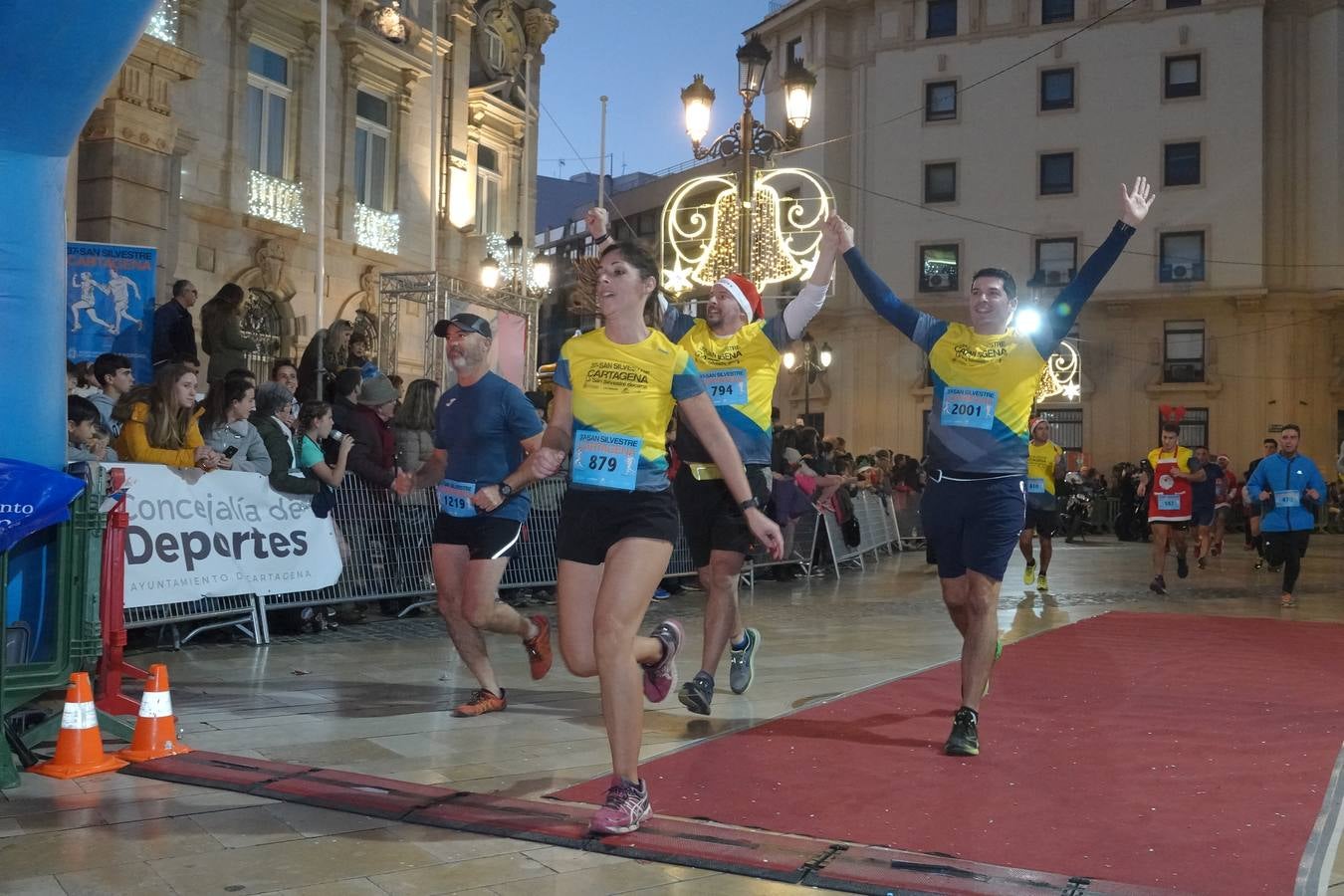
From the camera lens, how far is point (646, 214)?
5084 cm

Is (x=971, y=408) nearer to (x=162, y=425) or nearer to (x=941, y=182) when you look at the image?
(x=162, y=425)

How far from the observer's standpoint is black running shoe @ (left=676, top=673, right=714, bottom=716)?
636cm

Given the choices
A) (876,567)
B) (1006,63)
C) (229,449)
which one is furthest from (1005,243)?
(229,449)

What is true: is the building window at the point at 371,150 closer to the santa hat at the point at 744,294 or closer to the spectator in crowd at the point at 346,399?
the spectator in crowd at the point at 346,399

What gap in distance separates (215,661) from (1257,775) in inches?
234

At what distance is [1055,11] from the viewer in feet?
135

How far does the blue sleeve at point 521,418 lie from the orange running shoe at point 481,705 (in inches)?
50.4

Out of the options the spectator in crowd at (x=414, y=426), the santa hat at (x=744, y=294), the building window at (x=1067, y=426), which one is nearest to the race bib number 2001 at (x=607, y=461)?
the santa hat at (x=744, y=294)

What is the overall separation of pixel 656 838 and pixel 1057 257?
128 ft

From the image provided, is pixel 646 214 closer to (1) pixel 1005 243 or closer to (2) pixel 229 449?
(1) pixel 1005 243

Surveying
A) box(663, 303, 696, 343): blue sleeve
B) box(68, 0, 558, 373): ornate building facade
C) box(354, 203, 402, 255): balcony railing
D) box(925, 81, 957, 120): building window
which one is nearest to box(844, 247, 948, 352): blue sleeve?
box(663, 303, 696, 343): blue sleeve

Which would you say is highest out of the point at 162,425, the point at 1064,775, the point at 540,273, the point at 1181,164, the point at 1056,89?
the point at 1056,89

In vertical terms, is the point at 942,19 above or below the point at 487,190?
above

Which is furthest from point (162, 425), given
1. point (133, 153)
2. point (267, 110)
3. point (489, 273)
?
point (489, 273)
